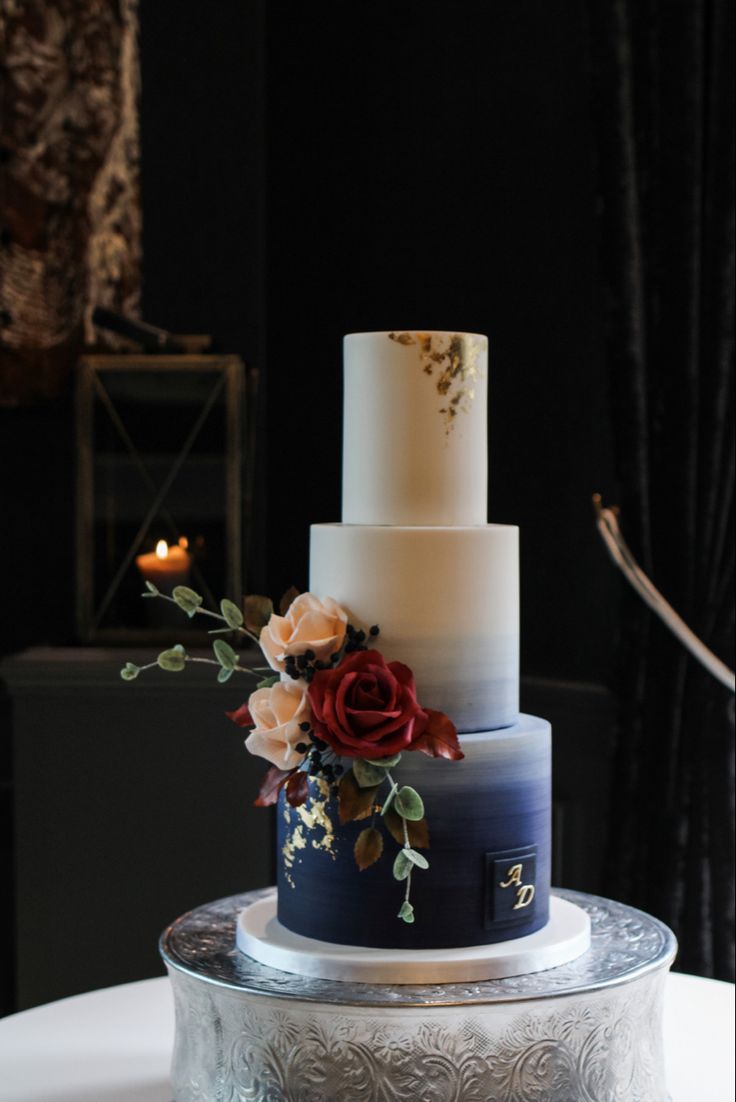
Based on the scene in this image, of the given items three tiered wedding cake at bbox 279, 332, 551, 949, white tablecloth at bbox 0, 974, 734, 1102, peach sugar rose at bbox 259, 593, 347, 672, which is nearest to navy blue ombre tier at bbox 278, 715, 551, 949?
three tiered wedding cake at bbox 279, 332, 551, 949

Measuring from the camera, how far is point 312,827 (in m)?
1.26

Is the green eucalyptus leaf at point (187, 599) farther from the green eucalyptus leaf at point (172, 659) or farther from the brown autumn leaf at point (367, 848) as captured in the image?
the brown autumn leaf at point (367, 848)

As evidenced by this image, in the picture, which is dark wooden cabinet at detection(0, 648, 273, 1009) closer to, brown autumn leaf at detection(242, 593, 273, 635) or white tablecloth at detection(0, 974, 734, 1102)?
white tablecloth at detection(0, 974, 734, 1102)

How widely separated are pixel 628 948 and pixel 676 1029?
25cm

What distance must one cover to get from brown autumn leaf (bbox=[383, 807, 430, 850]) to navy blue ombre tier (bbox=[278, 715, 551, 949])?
0.08 feet

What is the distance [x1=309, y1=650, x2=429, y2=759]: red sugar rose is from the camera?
1174 millimetres

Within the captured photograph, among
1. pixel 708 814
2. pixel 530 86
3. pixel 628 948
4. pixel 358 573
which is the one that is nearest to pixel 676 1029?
pixel 628 948

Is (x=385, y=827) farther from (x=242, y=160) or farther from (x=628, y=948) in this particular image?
(x=242, y=160)

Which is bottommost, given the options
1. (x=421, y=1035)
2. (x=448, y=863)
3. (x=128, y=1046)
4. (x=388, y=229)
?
(x=128, y=1046)

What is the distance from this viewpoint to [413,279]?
8.70 ft

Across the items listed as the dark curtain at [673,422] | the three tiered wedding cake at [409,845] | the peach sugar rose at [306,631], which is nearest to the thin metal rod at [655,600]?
the dark curtain at [673,422]

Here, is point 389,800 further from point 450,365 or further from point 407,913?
point 450,365

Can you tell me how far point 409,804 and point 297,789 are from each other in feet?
0.36

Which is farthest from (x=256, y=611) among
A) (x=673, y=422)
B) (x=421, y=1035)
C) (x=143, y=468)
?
(x=673, y=422)
